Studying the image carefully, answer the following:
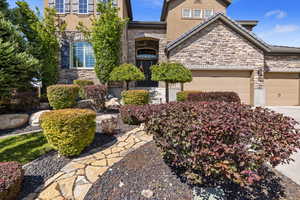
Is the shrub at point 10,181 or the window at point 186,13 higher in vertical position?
the window at point 186,13

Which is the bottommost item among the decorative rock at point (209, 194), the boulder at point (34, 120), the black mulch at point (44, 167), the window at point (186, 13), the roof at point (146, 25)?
the decorative rock at point (209, 194)

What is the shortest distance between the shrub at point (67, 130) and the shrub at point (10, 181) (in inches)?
33.6

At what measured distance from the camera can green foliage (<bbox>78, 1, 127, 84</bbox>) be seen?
10766 mm

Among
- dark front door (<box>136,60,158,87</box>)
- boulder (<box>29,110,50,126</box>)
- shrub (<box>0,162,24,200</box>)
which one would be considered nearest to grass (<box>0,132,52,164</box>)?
shrub (<box>0,162,24,200</box>)

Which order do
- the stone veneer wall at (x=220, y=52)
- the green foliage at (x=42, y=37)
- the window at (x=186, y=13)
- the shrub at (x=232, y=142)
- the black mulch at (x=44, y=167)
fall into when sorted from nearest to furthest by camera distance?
the shrub at (x=232, y=142) < the black mulch at (x=44, y=167) < the green foliage at (x=42, y=37) < the stone veneer wall at (x=220, y=52) < the window at (x=186, y=13)

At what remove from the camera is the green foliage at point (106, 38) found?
35.3 feet

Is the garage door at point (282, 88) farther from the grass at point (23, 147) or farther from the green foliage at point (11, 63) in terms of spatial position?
the green foliage at point (11, 63)

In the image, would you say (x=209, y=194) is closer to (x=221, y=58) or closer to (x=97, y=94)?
(x=97, y=94)

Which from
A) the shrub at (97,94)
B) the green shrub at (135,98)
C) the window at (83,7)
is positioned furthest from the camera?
the window at (83,7)

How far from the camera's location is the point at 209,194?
9.34ft

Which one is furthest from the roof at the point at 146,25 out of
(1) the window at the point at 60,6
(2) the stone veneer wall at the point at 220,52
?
(1) the window at the point at 60,6

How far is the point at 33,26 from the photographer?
990 centimetres

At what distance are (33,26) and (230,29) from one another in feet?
44.5

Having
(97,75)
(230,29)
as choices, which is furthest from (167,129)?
(230,29)
